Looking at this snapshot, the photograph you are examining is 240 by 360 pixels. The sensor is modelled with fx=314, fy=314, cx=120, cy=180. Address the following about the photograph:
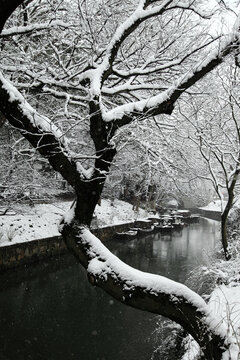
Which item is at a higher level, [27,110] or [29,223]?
[27,110]

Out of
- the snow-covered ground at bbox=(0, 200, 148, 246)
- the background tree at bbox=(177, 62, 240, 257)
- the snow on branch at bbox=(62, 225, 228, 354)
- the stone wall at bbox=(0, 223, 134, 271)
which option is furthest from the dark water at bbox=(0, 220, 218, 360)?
the snow on branch at bbox=(62, 225, 228, 354)

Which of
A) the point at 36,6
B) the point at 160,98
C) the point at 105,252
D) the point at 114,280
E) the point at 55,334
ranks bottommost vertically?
the point at 55,334

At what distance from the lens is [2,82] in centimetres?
346

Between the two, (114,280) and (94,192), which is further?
(94,192)

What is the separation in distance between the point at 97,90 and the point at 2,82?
1.05 metres

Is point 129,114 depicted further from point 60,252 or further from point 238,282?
point 60,252

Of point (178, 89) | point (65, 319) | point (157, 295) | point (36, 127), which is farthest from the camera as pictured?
point (65, 319)

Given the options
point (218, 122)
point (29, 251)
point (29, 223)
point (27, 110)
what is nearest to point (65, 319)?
point (29, 251)

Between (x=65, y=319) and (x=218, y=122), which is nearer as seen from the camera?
(x=218, y=122)

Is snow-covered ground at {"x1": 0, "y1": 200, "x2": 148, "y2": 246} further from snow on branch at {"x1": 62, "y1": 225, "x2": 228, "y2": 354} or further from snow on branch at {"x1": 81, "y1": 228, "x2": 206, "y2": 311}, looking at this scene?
snow on branch at {"x1": 62, "y1": 225, "x2": 228, "y2": 354}

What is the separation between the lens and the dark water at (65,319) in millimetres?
7352

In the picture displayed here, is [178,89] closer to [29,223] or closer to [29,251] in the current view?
[29,251]

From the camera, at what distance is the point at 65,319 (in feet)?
29.3

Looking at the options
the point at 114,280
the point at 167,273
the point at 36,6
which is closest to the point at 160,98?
the point at 114,280
